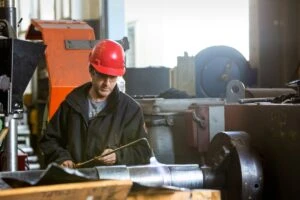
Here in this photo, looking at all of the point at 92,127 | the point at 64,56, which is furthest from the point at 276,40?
the point at 92,127

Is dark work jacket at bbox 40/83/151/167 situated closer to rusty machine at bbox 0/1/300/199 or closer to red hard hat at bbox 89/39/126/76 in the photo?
red hard hat at bbox 89/39/126/76

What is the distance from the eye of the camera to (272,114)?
170 centimetres

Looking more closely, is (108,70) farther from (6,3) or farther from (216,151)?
(216,151)

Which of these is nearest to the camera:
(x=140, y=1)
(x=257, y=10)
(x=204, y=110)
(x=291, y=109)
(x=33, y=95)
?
(x=291, y=109)

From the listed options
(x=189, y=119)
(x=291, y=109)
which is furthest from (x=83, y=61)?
(x=291, y=109)

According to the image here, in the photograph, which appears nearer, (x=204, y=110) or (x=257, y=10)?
(x=204, y=110)

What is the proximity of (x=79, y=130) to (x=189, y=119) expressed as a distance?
1.63 ft

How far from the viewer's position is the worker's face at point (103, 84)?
96.5 inches

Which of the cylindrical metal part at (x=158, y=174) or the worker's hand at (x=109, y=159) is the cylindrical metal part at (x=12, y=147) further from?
the cylindrical metal part at (x=158, y=174)

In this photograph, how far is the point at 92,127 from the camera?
247cm

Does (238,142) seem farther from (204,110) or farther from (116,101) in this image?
(116,101)

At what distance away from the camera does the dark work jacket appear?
247 cm

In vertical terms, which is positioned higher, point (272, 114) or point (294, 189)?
point (272, 114)

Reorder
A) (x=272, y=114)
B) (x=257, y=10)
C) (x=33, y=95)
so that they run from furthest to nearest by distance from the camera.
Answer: (x=33, y=95) → (x=257, y=10) → (x=272, y=114)
